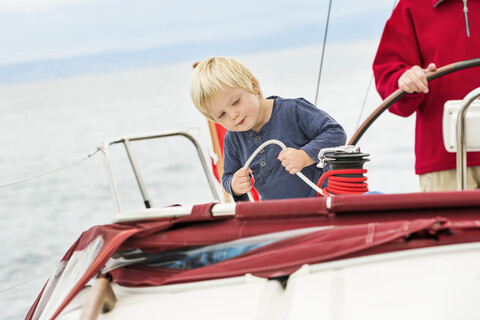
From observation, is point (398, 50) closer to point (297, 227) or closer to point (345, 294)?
point (297, 227)

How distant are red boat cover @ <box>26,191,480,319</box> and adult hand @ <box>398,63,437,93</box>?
2.03 ft

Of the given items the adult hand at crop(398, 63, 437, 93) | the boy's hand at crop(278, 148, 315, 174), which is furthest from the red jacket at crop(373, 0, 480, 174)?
the boy's hand at crop(278, 148, 315, 174)

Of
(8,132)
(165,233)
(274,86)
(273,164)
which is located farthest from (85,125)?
(165,233)

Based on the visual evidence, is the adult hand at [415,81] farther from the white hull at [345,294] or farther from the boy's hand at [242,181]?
the white hull at [345,294]

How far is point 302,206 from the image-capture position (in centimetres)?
91

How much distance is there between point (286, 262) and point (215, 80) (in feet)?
2.54

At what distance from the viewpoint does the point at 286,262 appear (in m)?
0.88

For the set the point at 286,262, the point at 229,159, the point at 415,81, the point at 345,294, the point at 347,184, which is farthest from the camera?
the point at 229,159

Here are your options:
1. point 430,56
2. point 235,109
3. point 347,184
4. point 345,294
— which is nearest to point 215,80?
point 235,109

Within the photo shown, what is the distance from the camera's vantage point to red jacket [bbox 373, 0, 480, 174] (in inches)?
64.0

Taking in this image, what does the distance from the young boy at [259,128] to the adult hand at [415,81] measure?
0.24m

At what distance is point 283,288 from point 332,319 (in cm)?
14

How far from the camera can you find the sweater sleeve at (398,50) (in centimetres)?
167

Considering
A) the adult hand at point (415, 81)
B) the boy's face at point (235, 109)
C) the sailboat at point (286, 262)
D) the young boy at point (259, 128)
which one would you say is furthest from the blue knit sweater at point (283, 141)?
the sailboat at point (286, 262)
